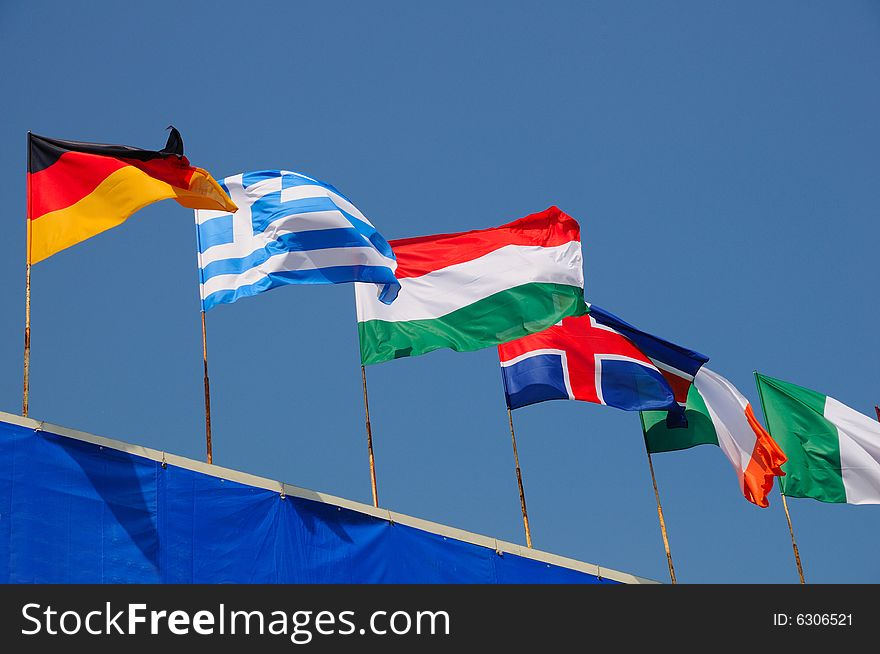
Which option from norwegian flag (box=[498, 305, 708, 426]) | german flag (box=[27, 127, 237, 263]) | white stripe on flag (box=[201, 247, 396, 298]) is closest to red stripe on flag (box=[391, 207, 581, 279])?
norwegian flag (box=[498, 305, 708, 426])

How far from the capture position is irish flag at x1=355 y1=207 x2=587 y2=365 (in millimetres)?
31344

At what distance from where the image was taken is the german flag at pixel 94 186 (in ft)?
83.4

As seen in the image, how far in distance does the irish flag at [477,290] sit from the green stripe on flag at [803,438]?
7.83m

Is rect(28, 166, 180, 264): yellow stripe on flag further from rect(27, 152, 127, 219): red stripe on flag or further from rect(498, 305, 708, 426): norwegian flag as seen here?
rect(498, 305, 708, 426): norwegian flag

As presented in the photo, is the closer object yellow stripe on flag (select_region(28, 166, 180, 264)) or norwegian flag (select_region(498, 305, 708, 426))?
yellow stripe on flag (select_region(28, 166, 180, 264))

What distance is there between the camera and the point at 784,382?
36438 mm

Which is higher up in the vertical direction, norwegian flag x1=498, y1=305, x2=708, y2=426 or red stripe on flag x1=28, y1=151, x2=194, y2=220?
red stripe on flag x1=28, y1=151, x2=194, y2=220

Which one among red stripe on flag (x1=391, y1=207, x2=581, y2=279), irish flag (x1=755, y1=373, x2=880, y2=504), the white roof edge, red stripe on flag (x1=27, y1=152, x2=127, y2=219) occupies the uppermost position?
red stripe on flag (x1=391, y1=207, x2=581, y2=279)

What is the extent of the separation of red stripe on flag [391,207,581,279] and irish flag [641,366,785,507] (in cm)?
523

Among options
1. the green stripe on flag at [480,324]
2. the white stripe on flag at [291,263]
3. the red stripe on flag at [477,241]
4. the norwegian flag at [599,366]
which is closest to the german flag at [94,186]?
the white stripe on flag at [291,263]

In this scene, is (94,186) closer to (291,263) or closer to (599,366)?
(291,263)

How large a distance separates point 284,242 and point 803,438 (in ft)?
50.3

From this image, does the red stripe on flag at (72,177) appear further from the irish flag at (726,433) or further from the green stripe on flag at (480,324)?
the irish flag at (726,433)

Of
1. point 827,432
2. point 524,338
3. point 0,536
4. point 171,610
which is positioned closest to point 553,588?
point 171,610
